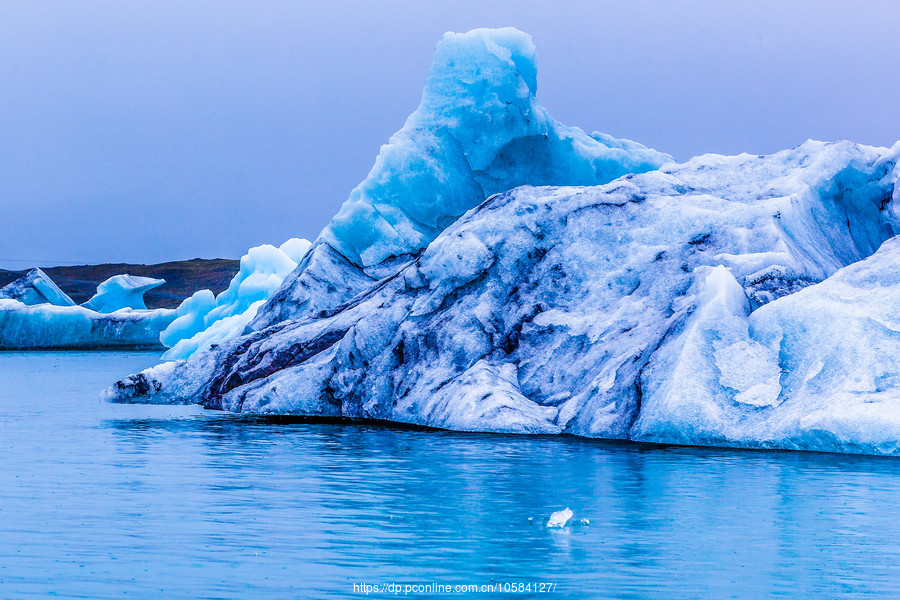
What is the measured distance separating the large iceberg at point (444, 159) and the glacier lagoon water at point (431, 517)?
948 cm

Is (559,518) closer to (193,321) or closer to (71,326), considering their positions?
(193,321)

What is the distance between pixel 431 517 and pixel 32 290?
5093cm

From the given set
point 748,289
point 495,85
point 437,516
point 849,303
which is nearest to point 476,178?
point 495,85

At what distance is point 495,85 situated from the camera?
23.3 m

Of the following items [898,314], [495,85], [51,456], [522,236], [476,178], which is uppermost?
[495,85]

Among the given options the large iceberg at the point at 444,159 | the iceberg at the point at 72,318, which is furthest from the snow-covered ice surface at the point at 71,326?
the large iceberg at the point at 444,159

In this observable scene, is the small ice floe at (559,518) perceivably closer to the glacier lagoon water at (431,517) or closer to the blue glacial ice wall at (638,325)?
the glacier lagoon water at (431,517)

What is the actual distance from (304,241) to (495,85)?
47.5 ft

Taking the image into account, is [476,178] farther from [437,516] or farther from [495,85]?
[437,516]

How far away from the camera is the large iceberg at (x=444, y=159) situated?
23406mm

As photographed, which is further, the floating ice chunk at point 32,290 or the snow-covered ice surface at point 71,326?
the floating ice chunk at point 32,290

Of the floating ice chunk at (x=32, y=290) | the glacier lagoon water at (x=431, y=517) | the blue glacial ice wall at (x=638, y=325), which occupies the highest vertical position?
the floating ice chunk at (x=32, y=290)

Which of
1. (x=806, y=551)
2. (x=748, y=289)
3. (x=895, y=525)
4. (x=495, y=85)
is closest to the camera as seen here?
(x=806, y=551)

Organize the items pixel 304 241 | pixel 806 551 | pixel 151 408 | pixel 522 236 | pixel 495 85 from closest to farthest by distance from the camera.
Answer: pixel 806 551 → pixel 522 236 → pixel 151 408 → pixel 495 85 → pixel 304 241
